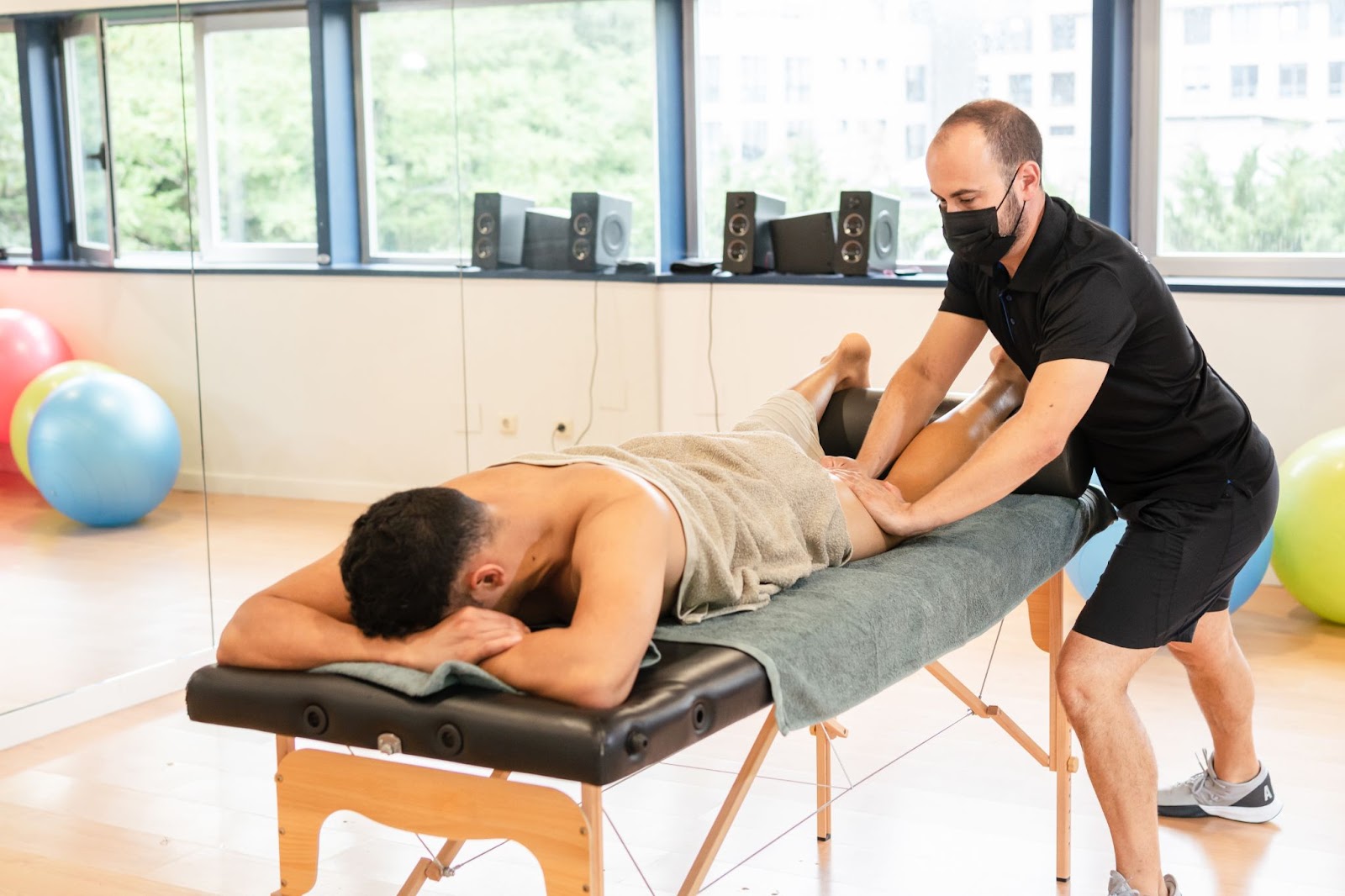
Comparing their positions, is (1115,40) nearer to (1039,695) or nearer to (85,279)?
(1039,695)

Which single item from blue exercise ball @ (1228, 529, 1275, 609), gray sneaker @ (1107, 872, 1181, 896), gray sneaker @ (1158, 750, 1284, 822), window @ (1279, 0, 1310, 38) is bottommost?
gray sneaker @ (1158, 750, 1284, 822)

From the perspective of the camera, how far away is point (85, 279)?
10.2 ft

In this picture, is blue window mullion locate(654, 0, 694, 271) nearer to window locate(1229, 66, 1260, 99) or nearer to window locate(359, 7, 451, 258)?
window locate(359, 7, 451, 258)

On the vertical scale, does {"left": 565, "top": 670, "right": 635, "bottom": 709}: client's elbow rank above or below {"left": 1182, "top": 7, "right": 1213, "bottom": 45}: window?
below

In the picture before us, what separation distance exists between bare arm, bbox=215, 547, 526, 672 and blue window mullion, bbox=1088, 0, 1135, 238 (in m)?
3.47

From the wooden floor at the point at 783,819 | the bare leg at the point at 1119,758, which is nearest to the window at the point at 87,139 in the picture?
the wooden floor at the point at 783,819

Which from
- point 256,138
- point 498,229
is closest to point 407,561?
point 256,138

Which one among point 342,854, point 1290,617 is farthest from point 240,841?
point 1290,617

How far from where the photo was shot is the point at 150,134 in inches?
128

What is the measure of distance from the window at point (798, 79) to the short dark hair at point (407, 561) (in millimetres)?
3837

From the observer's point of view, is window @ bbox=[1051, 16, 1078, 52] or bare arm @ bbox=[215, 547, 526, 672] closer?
bare arm @ bbox=[215, 547, 526, 672]

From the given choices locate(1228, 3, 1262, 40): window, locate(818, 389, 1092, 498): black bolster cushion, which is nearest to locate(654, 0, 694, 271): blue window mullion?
locate(1228, 3, 1262, 40): window

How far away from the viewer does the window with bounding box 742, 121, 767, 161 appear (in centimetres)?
522

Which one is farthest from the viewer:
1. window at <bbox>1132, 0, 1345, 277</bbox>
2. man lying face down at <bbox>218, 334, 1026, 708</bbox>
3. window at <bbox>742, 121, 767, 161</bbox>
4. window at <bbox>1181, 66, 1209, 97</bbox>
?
window at <bbox>742, 121, 767, 161</bbox>
